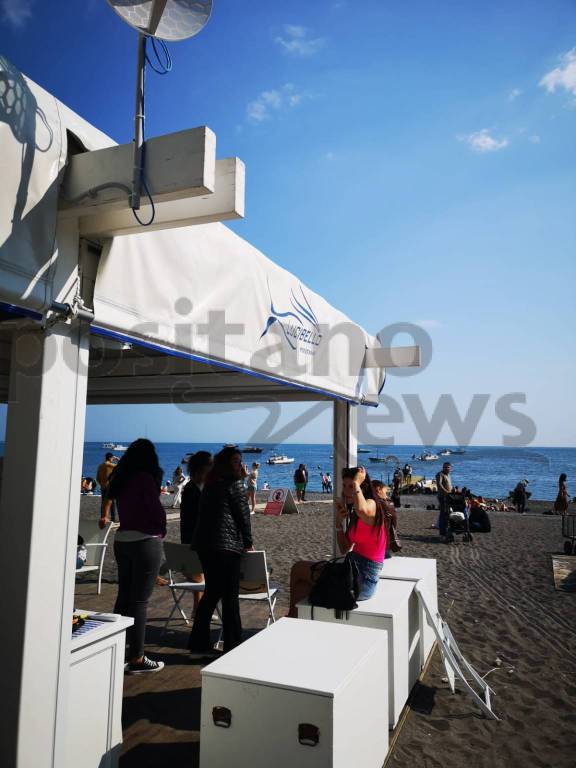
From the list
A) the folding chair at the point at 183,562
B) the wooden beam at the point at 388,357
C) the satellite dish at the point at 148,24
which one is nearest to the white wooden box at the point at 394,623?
the folding chair at the point at 183,562

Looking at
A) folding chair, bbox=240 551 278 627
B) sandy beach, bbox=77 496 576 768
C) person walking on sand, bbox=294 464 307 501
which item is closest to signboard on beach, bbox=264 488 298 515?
person walking on sand, bbox=294 464 307 501

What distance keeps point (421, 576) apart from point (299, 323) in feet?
7.24

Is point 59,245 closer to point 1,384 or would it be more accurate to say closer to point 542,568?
point 1,384

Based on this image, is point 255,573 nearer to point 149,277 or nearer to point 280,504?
point 149,277

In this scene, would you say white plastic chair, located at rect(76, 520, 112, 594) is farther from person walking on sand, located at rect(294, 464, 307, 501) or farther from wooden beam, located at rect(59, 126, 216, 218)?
person walking on sand, located at rect(294, 464, 307, 501)

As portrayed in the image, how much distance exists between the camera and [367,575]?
368 cm

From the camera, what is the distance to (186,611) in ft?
19.3

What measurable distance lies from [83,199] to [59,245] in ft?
0.70

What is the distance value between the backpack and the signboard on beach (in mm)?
13014

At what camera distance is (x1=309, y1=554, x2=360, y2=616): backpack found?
3.46 metres

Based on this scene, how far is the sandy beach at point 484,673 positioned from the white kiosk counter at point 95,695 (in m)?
0.43

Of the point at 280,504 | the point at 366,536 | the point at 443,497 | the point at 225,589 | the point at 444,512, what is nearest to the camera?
the point at 366,536

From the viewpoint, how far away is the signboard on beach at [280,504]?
16.5m

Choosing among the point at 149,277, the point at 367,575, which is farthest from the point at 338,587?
the point at 149,277
